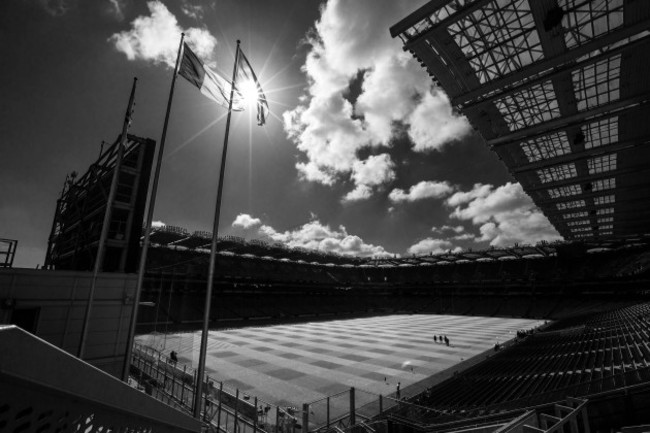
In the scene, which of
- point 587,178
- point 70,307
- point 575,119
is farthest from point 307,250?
point 70,307

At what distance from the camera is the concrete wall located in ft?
44.1

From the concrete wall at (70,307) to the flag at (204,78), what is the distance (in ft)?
34.2

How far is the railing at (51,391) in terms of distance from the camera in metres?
1.57

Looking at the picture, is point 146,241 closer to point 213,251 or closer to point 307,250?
point 213,251

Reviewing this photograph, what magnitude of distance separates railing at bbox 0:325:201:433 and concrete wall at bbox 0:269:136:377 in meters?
15.4

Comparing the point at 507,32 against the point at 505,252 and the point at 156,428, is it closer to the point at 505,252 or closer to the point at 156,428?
the point at 156,428

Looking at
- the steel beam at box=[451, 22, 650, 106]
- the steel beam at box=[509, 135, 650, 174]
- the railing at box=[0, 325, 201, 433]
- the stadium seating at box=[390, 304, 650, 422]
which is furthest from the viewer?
the steel beam at box=[509, 135, 650, 174]

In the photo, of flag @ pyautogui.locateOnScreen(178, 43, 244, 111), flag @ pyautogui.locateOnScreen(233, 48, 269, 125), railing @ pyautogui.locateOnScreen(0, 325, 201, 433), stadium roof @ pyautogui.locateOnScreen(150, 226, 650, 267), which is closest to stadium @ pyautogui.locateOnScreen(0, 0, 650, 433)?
railing @ pyautogui.locateOnScreen(0, 325, 201, 433)

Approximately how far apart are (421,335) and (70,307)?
3539 cm

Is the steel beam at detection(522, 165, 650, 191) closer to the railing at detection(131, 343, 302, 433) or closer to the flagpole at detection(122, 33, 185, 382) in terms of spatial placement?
the railing at detection(131, 343, 302, 433)

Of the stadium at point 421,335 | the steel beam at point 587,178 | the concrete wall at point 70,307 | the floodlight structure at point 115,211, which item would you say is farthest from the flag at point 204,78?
the steel beam at point 587,178

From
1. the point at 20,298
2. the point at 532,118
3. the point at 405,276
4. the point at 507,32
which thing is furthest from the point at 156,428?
the point at 405,276

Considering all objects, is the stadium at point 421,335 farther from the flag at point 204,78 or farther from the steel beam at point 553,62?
the flag at point 204,78

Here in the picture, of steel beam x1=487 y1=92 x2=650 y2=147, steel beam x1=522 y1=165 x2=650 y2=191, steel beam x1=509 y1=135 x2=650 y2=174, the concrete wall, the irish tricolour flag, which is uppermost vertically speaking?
steel beam x1=487 y1=92 x2=650 y2=147
